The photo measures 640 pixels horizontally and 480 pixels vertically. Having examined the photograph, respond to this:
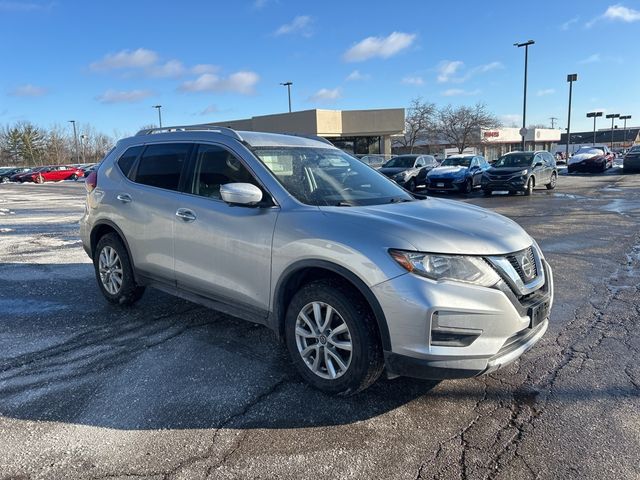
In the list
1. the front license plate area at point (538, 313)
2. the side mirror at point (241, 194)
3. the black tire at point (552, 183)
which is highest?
the side mirror at point (241, 194)

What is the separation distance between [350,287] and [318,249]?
13.1 inches

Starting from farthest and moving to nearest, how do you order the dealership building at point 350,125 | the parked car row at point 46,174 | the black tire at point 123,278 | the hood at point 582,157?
the parked car row at point 46,174 < the dealership building at point 350,125 < the hood at point 582,157 < the black tire at point 123,278

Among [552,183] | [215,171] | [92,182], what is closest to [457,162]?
[552,183]

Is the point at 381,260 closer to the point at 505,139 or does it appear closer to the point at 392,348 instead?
the point at 392,348

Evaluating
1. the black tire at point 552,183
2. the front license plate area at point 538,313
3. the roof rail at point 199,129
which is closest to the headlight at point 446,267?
the front license plate area at point 538,313

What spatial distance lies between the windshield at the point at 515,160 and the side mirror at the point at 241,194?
18125 mm

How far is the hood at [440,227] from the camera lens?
3119 millimetres

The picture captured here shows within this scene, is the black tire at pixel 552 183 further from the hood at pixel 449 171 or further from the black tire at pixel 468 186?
the hood at pixel 449 171

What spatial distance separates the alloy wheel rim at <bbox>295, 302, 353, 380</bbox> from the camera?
3352mm

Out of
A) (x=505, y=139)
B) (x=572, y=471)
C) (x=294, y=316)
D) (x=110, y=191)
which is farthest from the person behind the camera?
(x=505, y=139)

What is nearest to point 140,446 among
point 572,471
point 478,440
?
point 478,440

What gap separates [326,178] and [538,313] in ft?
6.42

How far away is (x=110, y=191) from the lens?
5367 mm

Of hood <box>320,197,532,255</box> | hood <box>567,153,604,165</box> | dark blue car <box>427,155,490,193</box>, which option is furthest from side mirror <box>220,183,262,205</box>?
hood <box>567,153,604,165</box>
